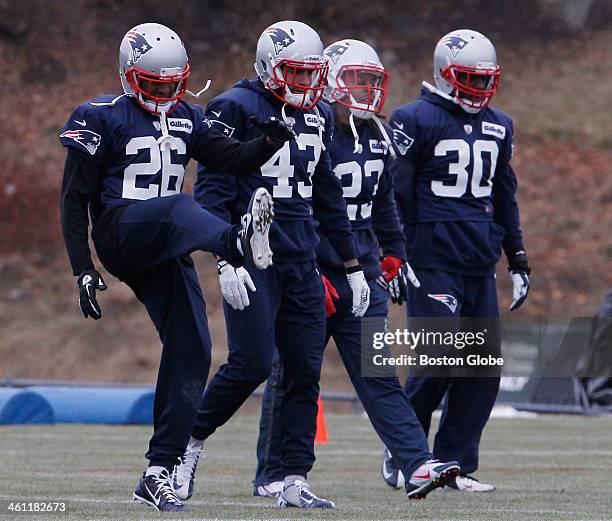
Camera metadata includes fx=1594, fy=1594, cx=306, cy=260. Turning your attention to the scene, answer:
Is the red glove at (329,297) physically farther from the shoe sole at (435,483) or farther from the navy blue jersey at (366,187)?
the shoe sole at (435,483)

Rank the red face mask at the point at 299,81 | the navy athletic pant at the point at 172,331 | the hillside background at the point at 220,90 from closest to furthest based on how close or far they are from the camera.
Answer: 1. the navy athletic pant at the point at 172,331
2. the red face mask at the point at 299,81
3. the hillside background at the point at 220,90

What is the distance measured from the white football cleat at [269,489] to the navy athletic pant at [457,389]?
93 centimetres

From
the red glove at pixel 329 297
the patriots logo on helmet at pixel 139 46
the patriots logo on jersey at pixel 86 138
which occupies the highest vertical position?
the patriots logo on helmet at pixel 139 46

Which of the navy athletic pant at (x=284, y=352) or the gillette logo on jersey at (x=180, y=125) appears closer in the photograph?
the gillette logo on jersey at (x=180, y=125)

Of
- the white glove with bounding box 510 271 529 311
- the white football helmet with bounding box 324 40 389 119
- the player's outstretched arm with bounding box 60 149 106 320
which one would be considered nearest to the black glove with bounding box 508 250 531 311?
the white glove with bounding box 510 271 529 311

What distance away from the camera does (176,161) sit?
565cm

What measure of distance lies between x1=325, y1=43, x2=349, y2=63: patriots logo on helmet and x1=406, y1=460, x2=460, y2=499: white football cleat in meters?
1.88

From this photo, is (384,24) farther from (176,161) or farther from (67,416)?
(176,161)

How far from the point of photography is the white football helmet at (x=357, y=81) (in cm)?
672

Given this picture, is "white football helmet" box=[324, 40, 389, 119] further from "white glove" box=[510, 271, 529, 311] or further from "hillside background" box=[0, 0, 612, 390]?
"hillside background" box=[0, 0, 612, 390]

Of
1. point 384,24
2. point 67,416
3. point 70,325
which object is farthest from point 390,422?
point 384,24

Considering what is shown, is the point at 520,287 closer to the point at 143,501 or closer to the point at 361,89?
the point at 361,89

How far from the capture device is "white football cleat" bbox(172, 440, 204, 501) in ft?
20.0

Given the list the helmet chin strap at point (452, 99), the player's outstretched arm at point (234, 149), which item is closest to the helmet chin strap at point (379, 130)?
the helmet chin strap at point (452, 99)
